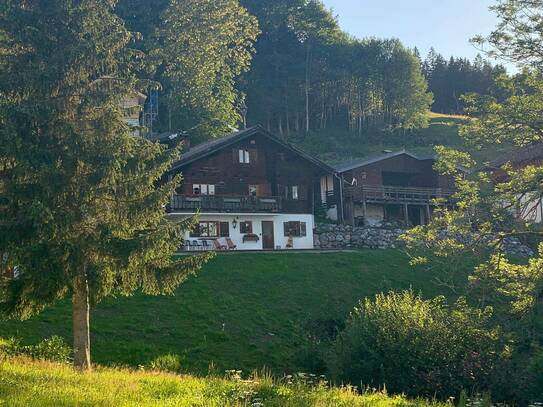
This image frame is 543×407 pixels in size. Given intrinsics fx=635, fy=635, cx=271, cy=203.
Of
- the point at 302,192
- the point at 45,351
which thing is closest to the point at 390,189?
the point at 302,192

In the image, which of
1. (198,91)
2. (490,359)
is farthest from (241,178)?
(490,359)

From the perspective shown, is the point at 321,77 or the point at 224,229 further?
the point at 321,77

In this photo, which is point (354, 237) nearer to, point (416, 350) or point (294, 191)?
point (294, 191)

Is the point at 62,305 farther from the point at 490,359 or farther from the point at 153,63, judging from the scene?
the point at 490,359

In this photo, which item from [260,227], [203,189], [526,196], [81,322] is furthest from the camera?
[203,189]

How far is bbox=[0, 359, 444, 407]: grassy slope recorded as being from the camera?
9.83 metres

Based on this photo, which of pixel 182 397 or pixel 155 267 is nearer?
pixel 182 397

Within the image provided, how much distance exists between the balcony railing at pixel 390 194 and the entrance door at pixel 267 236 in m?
8.82

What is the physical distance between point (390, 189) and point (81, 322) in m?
41.2

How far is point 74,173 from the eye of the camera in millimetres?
15438

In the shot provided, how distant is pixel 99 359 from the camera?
67.1ft

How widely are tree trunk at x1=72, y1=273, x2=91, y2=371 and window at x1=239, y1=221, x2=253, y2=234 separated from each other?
30026 millimetres

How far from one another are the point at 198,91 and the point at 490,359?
46.9 meters

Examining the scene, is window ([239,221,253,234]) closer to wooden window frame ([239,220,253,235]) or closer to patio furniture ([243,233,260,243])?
wooden window frame ([239,220,253,235])
